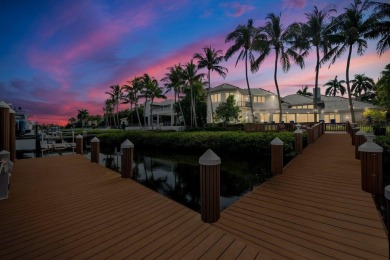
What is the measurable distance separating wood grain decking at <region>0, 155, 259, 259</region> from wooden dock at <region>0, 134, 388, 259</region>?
16 millimetres

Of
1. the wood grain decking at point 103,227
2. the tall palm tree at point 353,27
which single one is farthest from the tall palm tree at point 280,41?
the wood grain decking at point 103,227

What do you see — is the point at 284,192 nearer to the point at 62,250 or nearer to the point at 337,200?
the point at 337,200

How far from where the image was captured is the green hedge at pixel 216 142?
13844 mm

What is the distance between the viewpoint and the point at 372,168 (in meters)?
5.14

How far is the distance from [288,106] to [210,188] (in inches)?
1381

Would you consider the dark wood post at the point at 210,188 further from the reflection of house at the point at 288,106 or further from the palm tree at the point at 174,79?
the palm tree at the point at 174,79

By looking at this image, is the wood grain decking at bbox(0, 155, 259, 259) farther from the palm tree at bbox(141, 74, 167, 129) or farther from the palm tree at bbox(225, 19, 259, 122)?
the palm tree at bbox(141, 74, 167, 129)

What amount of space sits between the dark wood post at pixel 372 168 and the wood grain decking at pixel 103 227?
4.48 metres

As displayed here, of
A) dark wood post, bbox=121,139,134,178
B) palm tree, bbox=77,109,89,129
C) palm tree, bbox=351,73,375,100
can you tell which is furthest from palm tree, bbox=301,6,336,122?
palm tree, bbox=77,109,89,129

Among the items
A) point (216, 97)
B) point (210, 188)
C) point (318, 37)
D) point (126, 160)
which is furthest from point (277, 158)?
point (216, 97)

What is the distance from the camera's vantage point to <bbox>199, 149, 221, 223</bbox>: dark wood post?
4.00 metres

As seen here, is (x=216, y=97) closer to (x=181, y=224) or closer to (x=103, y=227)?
(x=181, y=224)

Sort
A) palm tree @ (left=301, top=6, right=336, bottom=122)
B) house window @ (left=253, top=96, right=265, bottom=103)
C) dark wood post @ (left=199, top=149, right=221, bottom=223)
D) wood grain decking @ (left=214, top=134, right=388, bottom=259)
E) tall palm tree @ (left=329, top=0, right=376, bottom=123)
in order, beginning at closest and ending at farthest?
wood grain decking @ (left=214, top=134, right=388, bottom=259) < dark wood post @ (left=199, top=149, right=221, bottom=223) < tall palm tree @ (left=329, top=0, right=376, bottom=123) < palm tree @ (left=301, top=6, right=336, bottom=122) < house window @ (left=253, top=96, right=265, bottom=103)

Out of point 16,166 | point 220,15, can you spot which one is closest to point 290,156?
point 220,15
